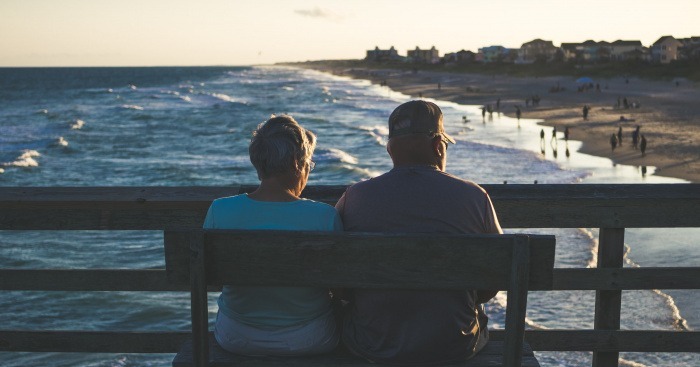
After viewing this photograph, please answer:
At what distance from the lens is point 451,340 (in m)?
2.89

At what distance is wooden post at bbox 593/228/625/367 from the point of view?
372cm

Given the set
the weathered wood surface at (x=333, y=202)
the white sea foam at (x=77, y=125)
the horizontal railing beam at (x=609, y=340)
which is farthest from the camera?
the white sea foam at (x=77, y=125)

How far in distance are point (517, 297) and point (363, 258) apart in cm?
52

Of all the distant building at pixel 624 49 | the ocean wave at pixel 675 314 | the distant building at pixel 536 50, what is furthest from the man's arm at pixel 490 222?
the distant building at pixel 536 50

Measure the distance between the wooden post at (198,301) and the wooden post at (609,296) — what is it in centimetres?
190

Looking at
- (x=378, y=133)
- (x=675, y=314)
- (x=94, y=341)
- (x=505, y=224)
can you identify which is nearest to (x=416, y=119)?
(x=505, y=224)

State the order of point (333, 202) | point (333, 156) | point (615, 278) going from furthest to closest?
point (333, 156) < point (615, 278) < point (333, 202)

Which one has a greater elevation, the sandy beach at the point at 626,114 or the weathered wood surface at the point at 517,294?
the weathered wood surface at the point at 517,294

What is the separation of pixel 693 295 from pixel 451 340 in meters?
8.11

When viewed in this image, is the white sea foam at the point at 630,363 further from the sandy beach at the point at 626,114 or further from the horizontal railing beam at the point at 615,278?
the sandy beach at the point at 626,114

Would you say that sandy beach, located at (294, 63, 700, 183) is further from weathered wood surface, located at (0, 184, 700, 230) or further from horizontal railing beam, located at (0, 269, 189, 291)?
horizontal railing beam, located at (0, 269, 189, 291)

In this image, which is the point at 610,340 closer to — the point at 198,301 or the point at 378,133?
the point at 198,301

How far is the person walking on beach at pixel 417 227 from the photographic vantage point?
9.39ft

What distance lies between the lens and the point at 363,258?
8.68 ft
